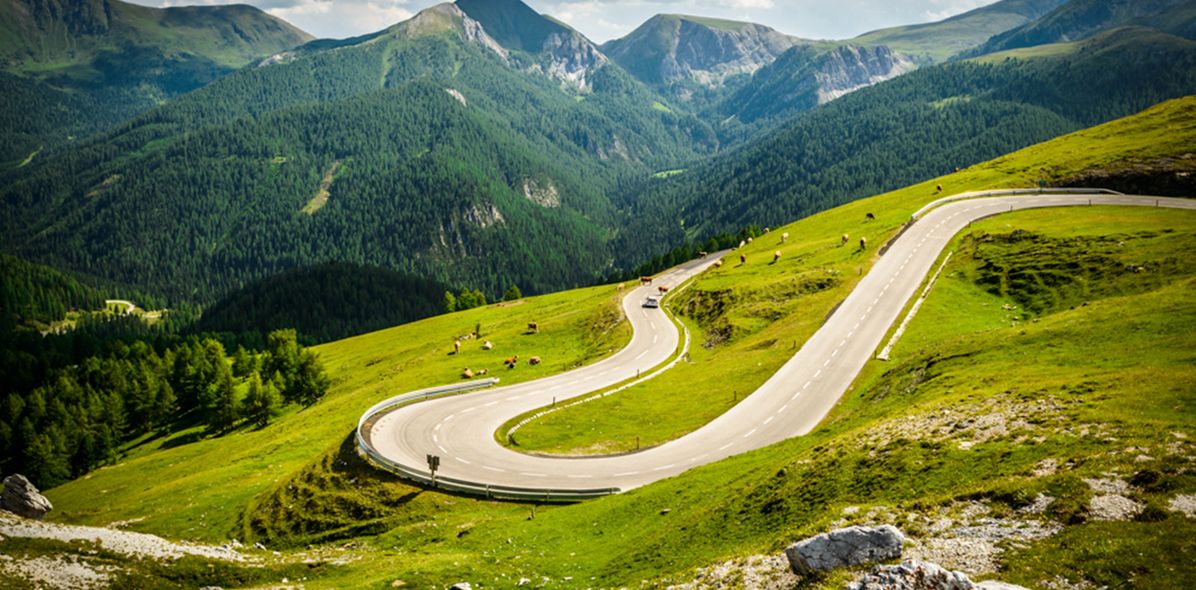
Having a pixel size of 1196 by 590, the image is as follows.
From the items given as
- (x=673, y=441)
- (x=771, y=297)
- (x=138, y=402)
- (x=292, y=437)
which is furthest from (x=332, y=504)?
(x=138, y=402)

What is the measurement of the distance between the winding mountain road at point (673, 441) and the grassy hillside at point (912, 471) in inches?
118

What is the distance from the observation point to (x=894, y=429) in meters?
32.7

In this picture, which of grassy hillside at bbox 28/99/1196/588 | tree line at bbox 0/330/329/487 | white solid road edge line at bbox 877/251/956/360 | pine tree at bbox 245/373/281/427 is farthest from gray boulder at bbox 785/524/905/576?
pine tree at bbox 245/373/281/427

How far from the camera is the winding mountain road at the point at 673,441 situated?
4712 centimetres

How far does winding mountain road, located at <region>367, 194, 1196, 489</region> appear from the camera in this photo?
47.1 metres

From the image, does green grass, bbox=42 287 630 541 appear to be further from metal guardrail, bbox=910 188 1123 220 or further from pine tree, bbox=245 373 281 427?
metal guardrail, bbox=910 188 1123 220

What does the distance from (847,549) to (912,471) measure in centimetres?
871

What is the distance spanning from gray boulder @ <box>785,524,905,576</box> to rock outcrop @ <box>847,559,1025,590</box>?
3561mm

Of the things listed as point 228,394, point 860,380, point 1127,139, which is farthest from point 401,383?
point 1127,139

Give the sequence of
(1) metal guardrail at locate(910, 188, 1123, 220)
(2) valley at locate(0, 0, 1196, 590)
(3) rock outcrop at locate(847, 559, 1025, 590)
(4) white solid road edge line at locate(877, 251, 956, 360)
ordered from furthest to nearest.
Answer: (1) metal guardrail at locate(910, 188, 1123, 220), (4) white solid road edge line at locate(877, 251, 956, 360), (2) valley at locate(0, 0, 1196, 590), (3) rock outcrop at locate(847, 559, 1025, 590)

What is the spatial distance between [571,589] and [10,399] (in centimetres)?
14202

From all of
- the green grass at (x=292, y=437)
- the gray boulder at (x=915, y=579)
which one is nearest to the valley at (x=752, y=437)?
the gray boulder at (x=915, y=579)

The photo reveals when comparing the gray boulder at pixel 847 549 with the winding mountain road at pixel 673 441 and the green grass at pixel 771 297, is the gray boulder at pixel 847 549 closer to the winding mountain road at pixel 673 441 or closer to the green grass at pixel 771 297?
the winding mountain road at pixel 673 441

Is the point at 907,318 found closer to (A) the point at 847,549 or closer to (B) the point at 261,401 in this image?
(A) the point at 847,549
